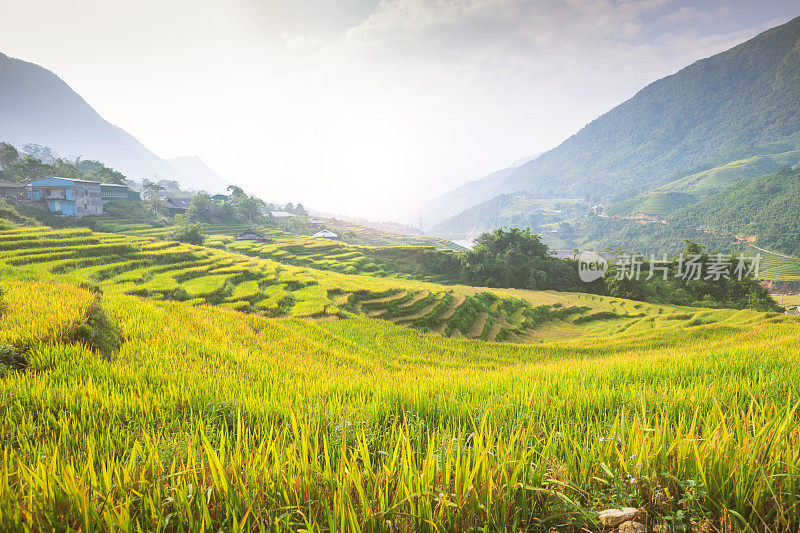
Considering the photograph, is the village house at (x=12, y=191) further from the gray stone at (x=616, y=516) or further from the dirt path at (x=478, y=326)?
the gray stone at (x=616, y=516)

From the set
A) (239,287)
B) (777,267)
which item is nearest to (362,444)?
(239,287)

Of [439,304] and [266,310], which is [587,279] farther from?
[266,310]

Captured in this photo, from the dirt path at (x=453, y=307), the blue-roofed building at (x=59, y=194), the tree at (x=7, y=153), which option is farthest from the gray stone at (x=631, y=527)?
the tree at (x=7, y=153)

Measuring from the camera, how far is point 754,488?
3.36ft

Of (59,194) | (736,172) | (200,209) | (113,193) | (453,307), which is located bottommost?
(453,307)

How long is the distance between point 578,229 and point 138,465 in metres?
170

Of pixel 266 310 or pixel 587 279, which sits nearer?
pixel 266 310

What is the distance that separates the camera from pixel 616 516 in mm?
945

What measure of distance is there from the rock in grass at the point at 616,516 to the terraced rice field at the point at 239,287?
43.3 feet

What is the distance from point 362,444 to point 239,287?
53.6 feet

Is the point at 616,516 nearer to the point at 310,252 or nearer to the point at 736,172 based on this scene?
the point at 310,252

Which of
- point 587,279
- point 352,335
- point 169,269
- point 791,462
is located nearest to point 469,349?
point 352,335

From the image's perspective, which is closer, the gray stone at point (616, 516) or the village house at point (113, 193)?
the gray stone at point (616, 516)

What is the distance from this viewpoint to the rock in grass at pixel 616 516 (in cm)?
94
